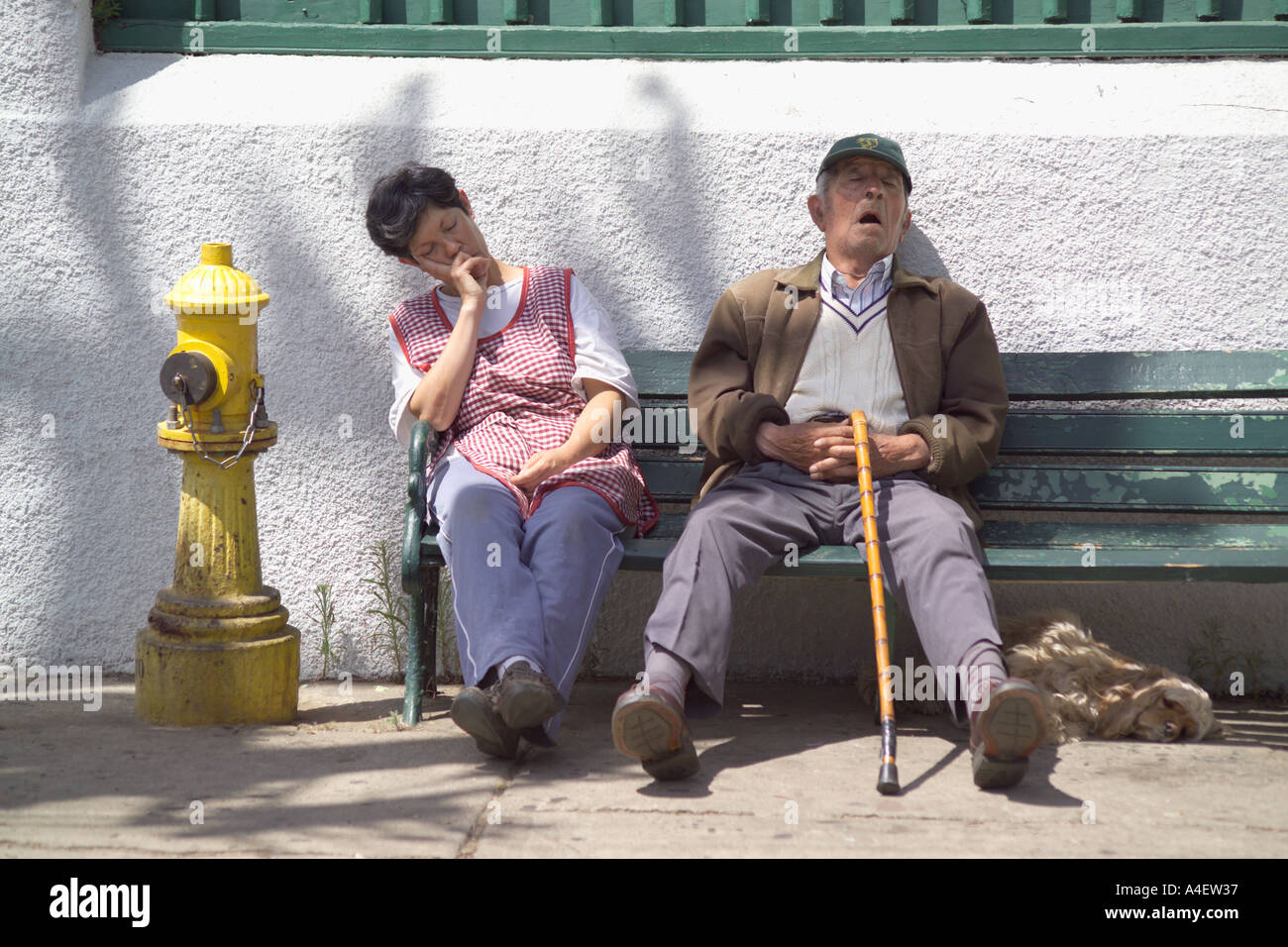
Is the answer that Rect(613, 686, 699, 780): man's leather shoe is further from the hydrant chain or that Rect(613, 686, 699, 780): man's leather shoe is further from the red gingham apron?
the hydrant chain

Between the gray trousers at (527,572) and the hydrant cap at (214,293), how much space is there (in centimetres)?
80

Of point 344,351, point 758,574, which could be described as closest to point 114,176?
point 344,351

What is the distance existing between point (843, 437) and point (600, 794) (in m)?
1.26

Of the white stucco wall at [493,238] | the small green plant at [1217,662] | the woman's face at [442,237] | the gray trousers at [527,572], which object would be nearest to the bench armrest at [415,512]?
the gray trousers at [527,572]

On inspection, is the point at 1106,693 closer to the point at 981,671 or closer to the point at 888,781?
the point at 981,671

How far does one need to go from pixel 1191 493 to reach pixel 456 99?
274cm

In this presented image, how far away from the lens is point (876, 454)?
380 centimetres

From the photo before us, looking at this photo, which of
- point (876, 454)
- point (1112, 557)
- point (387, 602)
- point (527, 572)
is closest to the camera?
point (527, 572)

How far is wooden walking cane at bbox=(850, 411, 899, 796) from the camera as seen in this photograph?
3.25 metres

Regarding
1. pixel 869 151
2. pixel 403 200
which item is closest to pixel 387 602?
pixel 403 200

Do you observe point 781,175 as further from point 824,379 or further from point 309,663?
point 309,663

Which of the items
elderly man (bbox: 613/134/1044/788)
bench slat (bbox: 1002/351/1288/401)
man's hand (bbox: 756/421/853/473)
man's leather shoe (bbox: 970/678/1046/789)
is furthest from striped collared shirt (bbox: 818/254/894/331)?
man's leather shoe (bbox: 970/678/1046/789)

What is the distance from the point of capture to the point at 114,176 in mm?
4621

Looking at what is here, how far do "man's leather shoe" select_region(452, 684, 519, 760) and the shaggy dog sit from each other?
1.41m
